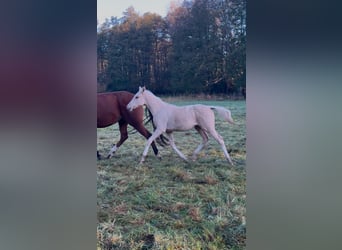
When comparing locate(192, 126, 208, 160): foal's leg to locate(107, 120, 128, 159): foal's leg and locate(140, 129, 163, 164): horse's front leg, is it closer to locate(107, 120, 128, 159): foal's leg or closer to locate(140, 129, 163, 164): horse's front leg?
locate(140, 129, 163, 164): horse's front leg

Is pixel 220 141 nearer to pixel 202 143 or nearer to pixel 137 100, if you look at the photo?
pixel 202 143

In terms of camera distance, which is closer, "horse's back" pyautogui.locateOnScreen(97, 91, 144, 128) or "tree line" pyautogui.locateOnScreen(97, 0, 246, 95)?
"tree line" pyautogui.locateOnScreen(97, 0, 246, 95)

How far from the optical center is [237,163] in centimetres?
219

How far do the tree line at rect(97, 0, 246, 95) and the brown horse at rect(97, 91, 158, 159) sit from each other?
6cm

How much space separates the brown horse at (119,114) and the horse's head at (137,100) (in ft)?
0.08

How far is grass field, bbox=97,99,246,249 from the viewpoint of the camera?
2172 millimetres

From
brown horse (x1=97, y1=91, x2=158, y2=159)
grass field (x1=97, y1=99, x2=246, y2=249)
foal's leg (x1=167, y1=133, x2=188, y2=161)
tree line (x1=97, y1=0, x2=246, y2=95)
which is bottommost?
grass field (x1=97, y1=99, x2=246, y2=249)

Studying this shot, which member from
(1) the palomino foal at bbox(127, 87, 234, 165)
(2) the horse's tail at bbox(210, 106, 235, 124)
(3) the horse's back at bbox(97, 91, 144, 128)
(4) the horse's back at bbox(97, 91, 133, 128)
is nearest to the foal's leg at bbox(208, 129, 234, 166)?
(1) the palomino foal at bbox(127, 87, 234, 165)

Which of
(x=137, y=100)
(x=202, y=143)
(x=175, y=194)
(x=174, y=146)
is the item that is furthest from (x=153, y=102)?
(x=175, y=194)

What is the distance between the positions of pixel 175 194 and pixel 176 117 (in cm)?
54
